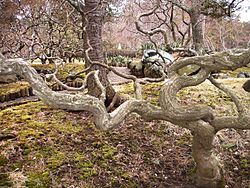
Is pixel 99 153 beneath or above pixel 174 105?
beneath

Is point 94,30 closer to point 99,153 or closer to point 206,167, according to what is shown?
point 99,153

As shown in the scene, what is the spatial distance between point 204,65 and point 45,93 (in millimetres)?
1452

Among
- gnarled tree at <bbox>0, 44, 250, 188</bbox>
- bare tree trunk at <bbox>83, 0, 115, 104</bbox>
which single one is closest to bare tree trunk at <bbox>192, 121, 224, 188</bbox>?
gnarled tree at <bbox>0, 44, 250, 188</bbox>

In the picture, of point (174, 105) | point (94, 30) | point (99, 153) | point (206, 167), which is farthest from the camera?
point (94, 30)

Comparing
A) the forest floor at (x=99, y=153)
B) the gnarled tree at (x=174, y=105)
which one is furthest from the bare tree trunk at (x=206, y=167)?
the forest floor at (x=99, y=153)

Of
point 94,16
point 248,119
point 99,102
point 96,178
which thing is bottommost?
point 96,178

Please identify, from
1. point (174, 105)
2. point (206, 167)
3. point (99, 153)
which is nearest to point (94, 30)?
point (99, 153)

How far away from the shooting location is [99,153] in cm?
371

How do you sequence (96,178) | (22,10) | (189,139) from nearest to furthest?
(96,178) < (189,139) < (22,10)

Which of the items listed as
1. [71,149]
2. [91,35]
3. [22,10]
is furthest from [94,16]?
[22,10]

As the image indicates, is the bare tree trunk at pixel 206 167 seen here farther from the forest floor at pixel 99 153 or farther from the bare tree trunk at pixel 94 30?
the bare tree trunk at pixel 94 30

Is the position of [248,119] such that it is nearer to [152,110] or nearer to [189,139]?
[152,110]

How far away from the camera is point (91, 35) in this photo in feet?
14.1

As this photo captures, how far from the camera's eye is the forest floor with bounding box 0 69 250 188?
10.9ft
